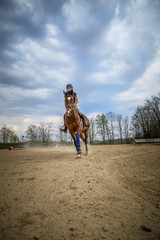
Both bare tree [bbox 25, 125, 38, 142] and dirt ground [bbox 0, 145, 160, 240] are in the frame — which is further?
bare tree [bbox 25, 125, 38, 142]

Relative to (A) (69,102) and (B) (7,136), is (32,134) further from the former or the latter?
(A) (69,102)

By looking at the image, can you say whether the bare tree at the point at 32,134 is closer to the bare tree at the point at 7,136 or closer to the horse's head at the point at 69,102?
the bare tree at the point at 7,136

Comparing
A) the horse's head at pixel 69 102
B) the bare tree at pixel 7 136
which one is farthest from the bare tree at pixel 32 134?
the horse's head at pixel 69 102

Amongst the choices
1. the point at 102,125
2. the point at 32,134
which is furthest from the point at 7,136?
the point at 102,125

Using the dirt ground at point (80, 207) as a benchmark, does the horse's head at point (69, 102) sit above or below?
above

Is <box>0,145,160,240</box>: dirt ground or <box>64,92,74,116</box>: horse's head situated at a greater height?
<box>64,92,74,116</box>: horse's head

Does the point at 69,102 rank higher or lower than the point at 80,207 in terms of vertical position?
higher

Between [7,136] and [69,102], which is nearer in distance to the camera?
[69,102]

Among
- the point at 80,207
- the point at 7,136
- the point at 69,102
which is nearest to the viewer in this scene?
the point at 80,207

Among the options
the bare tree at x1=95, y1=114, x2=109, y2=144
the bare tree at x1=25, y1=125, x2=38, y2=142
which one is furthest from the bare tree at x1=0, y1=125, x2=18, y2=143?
the bare tree at x1=95, y1=114, x2=109, y2=144

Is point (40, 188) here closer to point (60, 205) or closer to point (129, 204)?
point (60, 205)

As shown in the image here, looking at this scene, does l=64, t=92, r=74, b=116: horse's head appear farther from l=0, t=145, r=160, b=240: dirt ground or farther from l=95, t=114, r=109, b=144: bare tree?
l=95, t=114, r=109, b=144: bare tree

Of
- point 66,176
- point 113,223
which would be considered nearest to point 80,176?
point 66,176

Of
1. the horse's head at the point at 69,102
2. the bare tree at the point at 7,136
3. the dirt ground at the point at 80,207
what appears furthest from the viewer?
the bare tree at the point at 7,136
